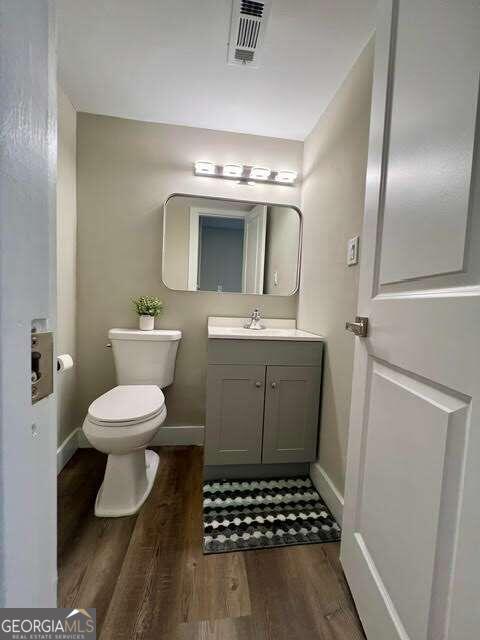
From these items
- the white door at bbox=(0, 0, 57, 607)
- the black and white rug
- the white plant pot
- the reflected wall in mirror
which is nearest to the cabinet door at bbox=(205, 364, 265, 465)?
the black and white rug

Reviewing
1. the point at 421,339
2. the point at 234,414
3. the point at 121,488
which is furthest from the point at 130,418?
the point at 421,339

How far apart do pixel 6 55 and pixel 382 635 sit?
1306mm

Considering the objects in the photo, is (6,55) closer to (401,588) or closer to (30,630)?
(30,630)

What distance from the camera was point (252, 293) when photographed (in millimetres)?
1969

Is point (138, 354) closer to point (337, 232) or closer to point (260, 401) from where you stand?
point (260, 401)

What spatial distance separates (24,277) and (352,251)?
124 cm

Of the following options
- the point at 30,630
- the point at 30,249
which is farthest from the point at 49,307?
the point at 30,630

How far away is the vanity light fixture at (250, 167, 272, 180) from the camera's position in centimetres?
185

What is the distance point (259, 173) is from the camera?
1.87 metres

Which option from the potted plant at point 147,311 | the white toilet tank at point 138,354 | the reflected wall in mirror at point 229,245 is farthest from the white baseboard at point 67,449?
the reflected wall in mirror at point 229,245

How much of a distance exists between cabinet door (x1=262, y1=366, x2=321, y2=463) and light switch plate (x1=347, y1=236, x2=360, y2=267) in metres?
0.61

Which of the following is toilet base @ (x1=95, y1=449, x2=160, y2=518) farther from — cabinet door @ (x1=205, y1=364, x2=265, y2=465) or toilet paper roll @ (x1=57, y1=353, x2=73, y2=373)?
toilet paper roll @ (x1=57, y1=353, x2=73, y2=373)

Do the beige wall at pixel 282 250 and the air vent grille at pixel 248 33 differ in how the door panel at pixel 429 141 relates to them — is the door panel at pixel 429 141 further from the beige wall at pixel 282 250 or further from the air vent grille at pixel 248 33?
the beige wall at pixel 282 250

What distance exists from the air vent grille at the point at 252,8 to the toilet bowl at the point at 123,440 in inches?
66.4
